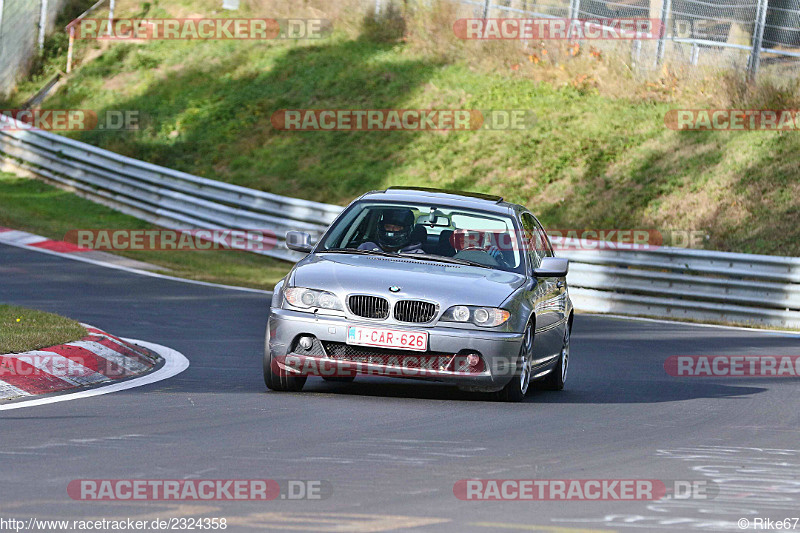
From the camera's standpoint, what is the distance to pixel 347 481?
20.1 ft

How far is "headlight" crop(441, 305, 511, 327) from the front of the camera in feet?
29.5

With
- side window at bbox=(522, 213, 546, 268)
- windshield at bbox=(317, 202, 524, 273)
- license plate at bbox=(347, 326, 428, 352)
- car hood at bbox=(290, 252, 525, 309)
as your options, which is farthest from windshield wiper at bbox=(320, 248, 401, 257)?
side window at bbox=(522, 213, 546, 268)

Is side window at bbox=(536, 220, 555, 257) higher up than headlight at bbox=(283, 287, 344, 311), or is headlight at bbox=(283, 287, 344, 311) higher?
side window at bbox=(536, 220, 555, 257)

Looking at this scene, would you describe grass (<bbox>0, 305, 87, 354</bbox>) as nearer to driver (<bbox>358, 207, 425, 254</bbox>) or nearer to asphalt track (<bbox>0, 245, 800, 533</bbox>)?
asphalt track (<bbox>0, 245, 800, 533</bbox>)

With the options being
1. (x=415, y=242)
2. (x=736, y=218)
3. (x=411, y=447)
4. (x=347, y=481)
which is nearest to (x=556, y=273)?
(x=415, y=242)

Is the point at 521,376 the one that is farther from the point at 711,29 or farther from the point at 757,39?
the point at 711,29

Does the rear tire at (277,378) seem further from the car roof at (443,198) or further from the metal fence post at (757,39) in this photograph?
the metal fence post at (757,39)

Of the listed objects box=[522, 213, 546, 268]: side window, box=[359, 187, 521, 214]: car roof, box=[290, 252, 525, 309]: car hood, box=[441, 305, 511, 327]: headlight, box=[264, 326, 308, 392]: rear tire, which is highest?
box=[359, 187, 521, 214]: car roof

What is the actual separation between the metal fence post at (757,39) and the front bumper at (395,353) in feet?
57.5

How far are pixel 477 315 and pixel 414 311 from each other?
0.44 m

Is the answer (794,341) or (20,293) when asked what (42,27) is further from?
(794,341)

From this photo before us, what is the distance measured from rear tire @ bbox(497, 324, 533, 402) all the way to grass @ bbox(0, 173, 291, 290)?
418 inches

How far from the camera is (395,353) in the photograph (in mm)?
8961

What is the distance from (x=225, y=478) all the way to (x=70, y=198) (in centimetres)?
2251
